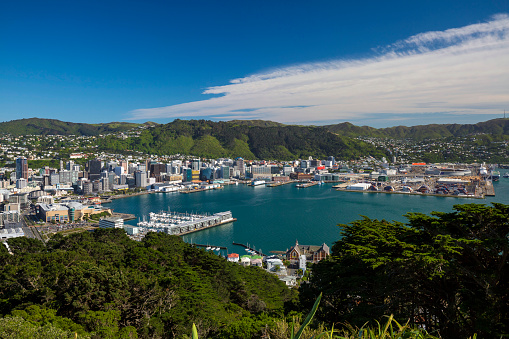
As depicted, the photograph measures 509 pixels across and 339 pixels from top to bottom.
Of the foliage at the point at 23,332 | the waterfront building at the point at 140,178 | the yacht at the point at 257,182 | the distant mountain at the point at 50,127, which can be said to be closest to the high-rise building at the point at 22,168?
the waterfront building at the point at 140,178

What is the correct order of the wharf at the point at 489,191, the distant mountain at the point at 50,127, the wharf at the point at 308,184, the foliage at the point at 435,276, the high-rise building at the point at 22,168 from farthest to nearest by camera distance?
the distant mountain at the point at 50,127 → the wharf at the point at 308,184 → the high-rise building at the point at 22,168 → the wharf at the point at 489,191 → the foliage at the point at 435,276

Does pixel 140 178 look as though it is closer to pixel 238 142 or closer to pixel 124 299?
pixel 238 142

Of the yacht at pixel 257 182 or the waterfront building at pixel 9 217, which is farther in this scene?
the yacht at pixel 257 182

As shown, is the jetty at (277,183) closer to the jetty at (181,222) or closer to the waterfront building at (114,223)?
the jetty at (181,222)

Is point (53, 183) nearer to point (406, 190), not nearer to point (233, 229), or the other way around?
point (233, 229)

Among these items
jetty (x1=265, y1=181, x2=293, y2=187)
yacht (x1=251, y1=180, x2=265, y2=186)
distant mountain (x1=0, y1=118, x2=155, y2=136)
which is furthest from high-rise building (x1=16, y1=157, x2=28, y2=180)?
distant mountain (x1=0, y1=118, x2=155, y2=136)

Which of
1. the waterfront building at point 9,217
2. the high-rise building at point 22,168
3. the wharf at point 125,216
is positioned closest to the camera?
the waterfront building at point 9,217
